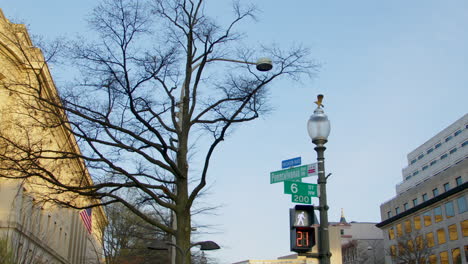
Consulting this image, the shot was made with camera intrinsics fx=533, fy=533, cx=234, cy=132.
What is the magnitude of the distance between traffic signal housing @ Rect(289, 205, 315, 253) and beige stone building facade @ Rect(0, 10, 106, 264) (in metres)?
8.43

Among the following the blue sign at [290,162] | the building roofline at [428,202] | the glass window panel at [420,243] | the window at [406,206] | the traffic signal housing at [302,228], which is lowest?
the traffic signal housing at [302,228]

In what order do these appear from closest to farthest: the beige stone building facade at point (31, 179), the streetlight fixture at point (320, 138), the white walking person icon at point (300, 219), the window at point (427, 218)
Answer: the white walking person icon at point (300, 219), the streetlight fixture at point (320, 138), the beige stone building facade at point (31, 179), the window at point (427, 218)

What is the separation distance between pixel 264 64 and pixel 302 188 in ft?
22.8

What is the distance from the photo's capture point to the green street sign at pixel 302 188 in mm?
Answer: 11047

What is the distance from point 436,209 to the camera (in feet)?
241

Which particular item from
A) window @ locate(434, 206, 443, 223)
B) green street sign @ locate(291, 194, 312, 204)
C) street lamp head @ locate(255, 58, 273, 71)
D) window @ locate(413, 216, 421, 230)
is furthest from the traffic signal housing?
window @ locate(413, 216, 421, 230)

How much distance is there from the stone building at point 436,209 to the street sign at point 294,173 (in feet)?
179

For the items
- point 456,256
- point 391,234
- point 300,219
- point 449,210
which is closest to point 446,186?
point 449,210

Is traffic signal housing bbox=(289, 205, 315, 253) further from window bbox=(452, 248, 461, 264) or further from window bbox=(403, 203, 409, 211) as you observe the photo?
window bbox=(403, 203, 409, 211)

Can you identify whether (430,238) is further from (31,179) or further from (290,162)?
(290,162)

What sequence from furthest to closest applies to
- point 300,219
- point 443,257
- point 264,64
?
point 443,257 → point 264,64 → point 300,219

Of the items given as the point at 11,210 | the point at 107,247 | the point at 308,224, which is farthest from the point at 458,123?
the point at 308,224

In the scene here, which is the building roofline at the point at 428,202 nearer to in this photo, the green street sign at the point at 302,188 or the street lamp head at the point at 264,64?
the street lamp head at the point at 264,64

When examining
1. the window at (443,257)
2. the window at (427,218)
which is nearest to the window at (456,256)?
the window at (443,257)
